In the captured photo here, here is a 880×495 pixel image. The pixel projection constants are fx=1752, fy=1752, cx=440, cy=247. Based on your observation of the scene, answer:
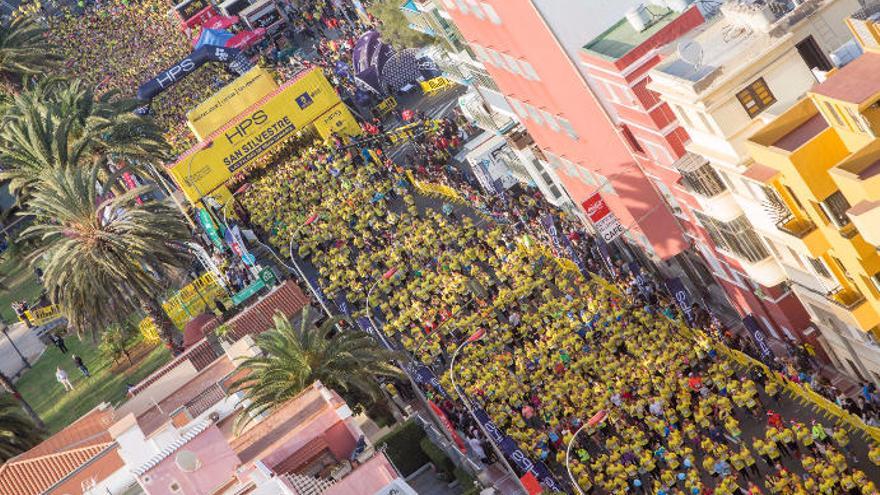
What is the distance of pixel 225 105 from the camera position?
121m

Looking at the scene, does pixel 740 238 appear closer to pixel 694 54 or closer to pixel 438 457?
pixel 694 54

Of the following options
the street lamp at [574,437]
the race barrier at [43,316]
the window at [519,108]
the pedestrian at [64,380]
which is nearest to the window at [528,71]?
the window at [519,108]

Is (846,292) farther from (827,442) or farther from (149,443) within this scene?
(149,443)

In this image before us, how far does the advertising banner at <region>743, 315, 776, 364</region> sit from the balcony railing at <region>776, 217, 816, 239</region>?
8.68 meters

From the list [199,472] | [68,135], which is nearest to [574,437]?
[199,472]

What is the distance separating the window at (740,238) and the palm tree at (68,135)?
38.2 meters

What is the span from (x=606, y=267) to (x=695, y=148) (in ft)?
54.6

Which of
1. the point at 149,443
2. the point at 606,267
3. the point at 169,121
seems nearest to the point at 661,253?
the point at 606,267

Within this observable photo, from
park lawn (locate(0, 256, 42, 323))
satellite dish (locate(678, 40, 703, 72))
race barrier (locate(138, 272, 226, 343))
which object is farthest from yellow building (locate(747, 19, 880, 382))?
park lawn (locate(0, 256, 42, 323))

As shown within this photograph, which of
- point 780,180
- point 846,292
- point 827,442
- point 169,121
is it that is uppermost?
point 169,121

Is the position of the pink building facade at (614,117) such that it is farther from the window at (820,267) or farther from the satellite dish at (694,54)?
the window at (820,267)

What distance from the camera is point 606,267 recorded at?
8581 cm

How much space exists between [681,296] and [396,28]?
49.5m

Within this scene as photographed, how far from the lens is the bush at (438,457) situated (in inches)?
3029
